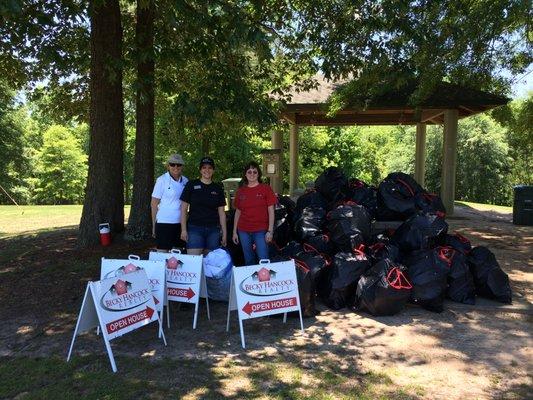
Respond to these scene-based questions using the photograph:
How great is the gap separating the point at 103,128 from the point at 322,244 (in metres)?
4.07

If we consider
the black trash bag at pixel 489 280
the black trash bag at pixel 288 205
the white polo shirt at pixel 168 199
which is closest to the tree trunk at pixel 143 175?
the black trash bag at pixel 288 205

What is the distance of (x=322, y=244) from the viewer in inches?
237

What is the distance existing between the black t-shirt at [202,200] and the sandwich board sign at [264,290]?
90 cm

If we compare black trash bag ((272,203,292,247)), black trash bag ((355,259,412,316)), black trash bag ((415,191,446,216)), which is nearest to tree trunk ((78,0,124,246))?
black trash bag ((272,203,292,247))

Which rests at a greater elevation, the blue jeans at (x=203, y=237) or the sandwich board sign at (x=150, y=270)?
the blue jeans at (x=203, y=237)

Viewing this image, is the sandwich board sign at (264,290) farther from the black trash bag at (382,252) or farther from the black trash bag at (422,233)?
the black trash bag at (422,233)

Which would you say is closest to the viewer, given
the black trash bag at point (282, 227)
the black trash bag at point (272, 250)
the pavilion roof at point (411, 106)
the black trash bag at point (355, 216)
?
the black trash bag at point (272, 250)

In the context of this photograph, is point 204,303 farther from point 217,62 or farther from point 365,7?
point 365,7

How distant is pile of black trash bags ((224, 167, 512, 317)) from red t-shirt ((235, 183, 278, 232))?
445mm

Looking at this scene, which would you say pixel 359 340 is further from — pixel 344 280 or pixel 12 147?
pixel 12 147

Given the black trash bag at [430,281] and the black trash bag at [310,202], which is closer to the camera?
the black trash bag at [430,281]

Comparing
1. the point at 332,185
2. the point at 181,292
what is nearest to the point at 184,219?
the point at 181,292

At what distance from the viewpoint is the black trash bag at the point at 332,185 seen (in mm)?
7219

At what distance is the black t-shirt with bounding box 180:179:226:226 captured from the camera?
5.25m
